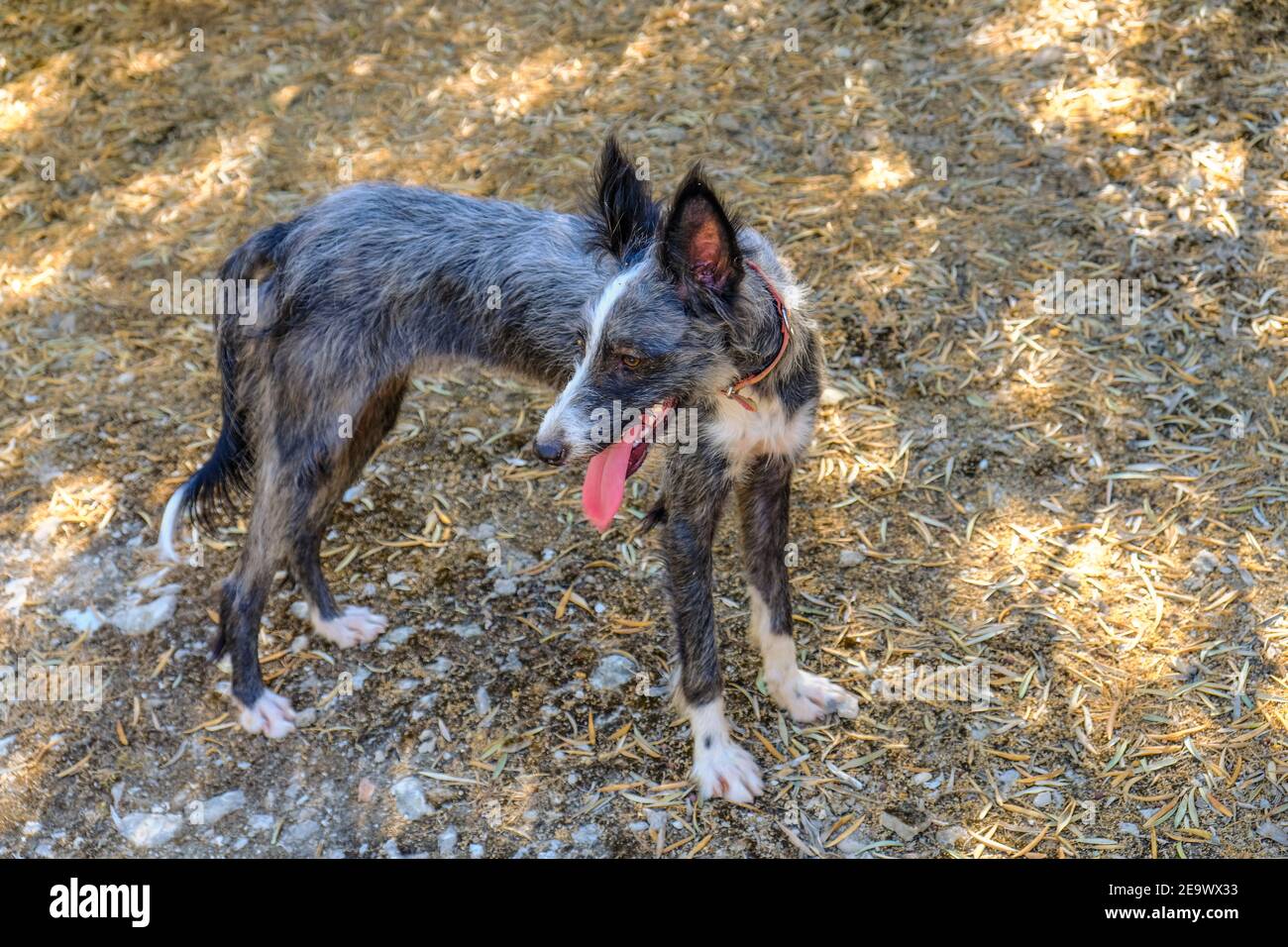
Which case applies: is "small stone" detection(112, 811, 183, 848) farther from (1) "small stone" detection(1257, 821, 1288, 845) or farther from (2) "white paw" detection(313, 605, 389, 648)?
(1) "small stone" detection(1257, 821, 1288, 845)

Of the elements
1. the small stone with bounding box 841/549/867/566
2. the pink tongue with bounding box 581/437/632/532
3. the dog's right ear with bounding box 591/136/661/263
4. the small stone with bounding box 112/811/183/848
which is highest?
the dog's right ear with bounding box 591/136/661/263

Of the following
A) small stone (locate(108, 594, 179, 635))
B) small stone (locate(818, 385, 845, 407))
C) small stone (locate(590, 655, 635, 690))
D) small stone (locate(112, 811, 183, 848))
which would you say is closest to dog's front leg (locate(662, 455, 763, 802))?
small stone (locate(590, 655, 635, 690))

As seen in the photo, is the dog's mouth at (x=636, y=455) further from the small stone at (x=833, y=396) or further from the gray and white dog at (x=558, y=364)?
the small stone at (x=833, y=396)

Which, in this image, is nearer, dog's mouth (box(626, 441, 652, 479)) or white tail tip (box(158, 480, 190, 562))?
dog's mouth (box(626, 441, 652, 479))

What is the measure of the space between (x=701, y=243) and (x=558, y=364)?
88 cm

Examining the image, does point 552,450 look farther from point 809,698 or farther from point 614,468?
point 809,698

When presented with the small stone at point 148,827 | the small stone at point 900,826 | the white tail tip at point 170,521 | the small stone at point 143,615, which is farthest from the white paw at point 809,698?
the small stone at point 143,615

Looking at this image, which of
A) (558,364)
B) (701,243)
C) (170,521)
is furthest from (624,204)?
(170,521)

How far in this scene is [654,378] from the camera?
12.2 ft

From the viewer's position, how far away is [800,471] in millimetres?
5207

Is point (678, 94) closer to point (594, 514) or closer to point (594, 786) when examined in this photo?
point (594, 514)

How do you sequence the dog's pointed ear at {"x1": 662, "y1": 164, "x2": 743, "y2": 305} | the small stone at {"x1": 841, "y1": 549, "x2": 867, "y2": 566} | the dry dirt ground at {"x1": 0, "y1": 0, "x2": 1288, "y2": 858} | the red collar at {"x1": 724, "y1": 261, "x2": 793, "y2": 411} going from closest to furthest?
the dog's pointed ear at {"x1": 662, "y1": 164, "x2": 743, "y2": 305}
the red collar at {"x1": 724, "y1": 261, "x2": 793, "y2": 411}
the dry dirt ground at {"x1": 0, "y1": 0, "x2": 1288, "y2": 858}
the small stone at {"x1": 841, "y1": 549, "x2": 867, "y2": 566}

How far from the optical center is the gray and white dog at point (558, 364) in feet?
12.2

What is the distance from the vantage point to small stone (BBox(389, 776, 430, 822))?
4.10m
